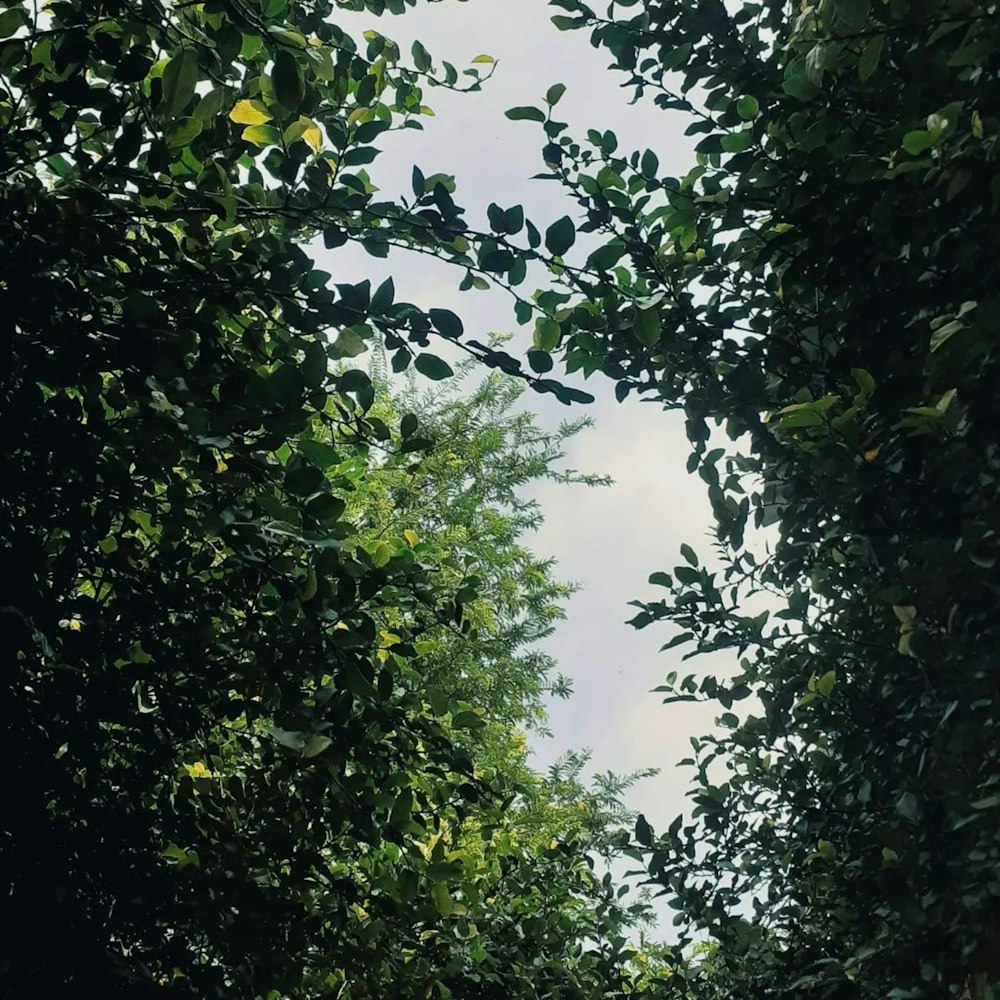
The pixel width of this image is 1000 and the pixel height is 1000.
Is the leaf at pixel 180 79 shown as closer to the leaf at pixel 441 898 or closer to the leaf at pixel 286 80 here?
the leaf at pixel 286 80

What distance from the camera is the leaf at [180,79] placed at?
1.35 m

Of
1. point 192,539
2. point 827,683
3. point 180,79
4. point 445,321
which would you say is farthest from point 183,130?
point 827,683

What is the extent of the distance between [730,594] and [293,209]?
1.26m

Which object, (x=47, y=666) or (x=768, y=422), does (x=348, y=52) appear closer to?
(x=768, y=422)

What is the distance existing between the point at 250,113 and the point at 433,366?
1.79 feet

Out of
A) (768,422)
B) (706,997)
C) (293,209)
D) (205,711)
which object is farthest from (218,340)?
(706,997)

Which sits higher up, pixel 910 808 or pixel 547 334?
pixel 547 334

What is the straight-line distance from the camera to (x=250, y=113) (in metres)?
1.64

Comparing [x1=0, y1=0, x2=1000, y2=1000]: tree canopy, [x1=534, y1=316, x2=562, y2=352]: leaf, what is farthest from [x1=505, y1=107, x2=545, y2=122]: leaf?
[x1=534, y1=316, x2=562, y2=352]: leaf

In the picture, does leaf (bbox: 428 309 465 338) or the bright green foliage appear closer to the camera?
leaf (bbox: 428 309 465 338)

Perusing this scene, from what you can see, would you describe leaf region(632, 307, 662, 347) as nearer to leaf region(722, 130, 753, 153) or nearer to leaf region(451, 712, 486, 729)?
leaf region(722, 130, 753, 153)

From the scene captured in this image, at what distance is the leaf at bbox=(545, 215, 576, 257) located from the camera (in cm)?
159

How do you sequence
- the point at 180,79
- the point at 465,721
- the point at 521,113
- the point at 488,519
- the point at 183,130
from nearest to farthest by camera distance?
the point at 180,79
the point at 183,130
the point at 465,721
the point at 521,113
the point at 488,519

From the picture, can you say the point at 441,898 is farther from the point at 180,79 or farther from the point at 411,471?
the point at 180,79
